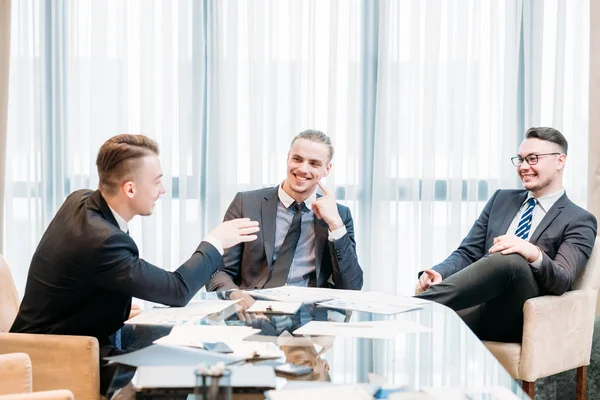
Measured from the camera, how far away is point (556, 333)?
305 centimetres

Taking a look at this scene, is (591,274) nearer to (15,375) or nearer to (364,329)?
(364,329)

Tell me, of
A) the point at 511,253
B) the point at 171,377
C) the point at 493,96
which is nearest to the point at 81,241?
the point at 171,377

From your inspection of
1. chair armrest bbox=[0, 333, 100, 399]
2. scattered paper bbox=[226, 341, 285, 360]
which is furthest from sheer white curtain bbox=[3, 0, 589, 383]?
scattered paper bbox=[226, 341, 285, 360]

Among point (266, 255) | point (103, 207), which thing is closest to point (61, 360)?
point (103, 207)

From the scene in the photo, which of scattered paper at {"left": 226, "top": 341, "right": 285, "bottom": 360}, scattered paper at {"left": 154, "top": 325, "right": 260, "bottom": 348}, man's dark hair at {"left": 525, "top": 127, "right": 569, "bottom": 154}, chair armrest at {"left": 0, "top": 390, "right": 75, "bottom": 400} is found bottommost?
chair armrest at {"left": 0, "top": 390, "right": 75, "bottom": 400}

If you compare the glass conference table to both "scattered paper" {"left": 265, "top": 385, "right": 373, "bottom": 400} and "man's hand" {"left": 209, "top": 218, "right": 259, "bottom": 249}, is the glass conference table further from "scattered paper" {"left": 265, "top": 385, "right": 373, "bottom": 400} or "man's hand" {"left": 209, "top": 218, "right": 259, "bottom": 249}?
"man's hand" {"left": 209, "top": 218, "right": 259, "bottom": 249}

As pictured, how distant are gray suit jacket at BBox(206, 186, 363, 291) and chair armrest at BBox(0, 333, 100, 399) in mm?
1096

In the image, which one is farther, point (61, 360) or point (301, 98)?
point (301, 98)

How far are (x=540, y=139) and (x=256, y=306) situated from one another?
5.67 feet

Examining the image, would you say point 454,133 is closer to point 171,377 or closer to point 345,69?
point 345,69

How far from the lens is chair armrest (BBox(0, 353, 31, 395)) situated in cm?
188

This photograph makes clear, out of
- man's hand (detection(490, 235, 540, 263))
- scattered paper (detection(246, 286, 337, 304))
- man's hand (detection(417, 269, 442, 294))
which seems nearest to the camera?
scattered paper (detection(246, 286, 337, 304))

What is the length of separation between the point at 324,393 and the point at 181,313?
0.94 metres

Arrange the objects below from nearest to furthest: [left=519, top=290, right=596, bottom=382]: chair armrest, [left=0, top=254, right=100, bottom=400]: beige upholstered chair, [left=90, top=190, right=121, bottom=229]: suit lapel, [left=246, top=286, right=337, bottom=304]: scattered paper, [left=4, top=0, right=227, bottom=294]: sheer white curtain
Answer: [left=0, top=254, right=100, bottom=400]: beige upholstered chair < [left=90, top=190, right=121, bottom=229]: suit lapel < [left=246, top=286, right=337, bottom=304]: scattered paper < [left=519, top=290, right=596, bottom=382]: chair armrest < [left=4, top=0, right=227, bottom=294]: sheer white curtain
